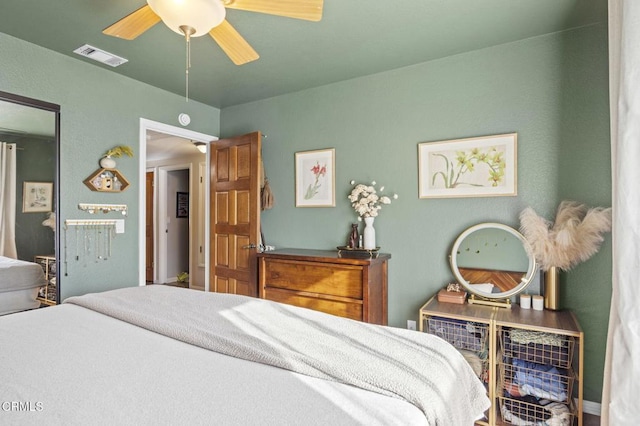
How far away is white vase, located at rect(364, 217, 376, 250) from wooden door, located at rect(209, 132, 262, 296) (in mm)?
1096

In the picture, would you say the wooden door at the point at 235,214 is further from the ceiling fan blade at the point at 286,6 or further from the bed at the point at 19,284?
the ceiling fan blade at the point at 286,6

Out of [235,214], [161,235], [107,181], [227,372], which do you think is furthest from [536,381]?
[161,235]

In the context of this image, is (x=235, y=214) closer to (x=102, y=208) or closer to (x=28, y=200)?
(x=102, y=208)

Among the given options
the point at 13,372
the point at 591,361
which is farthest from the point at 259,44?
the point at 591,361

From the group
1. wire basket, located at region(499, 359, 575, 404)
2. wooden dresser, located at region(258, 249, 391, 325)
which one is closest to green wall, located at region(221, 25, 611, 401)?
wooden dresser, located at region(258, 249, 391, 325)

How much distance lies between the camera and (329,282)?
2.76 m

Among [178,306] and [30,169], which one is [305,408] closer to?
[178,306]

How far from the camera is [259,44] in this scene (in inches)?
98.6

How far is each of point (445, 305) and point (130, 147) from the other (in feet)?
10.0

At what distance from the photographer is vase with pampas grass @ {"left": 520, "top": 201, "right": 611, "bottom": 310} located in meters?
2.09

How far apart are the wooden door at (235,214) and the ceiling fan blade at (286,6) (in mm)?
1845

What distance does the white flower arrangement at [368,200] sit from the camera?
298 cm

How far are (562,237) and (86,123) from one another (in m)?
3.72

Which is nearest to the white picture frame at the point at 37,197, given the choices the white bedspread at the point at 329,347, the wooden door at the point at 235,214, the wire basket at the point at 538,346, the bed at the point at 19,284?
the bed at the point at 19,284
